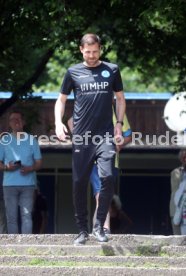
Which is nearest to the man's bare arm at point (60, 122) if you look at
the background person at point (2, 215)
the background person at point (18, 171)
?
the background person at point (18, 171)

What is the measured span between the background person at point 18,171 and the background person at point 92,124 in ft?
8.36

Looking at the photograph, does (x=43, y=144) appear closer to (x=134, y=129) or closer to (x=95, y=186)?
(x=134, y=129)

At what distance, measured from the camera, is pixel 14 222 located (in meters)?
12.5

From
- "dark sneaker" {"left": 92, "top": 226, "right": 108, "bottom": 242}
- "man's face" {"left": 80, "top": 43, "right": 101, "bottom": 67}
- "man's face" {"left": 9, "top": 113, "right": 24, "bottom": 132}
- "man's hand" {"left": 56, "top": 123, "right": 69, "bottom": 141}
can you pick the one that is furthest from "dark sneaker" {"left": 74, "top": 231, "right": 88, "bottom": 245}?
"man's face" {"left": 9, "top": 113, "right": 24, "bottom": 132}

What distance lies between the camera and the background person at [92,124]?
32.1 ft

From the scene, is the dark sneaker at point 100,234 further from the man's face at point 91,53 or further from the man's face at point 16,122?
the man's face at point 16,122

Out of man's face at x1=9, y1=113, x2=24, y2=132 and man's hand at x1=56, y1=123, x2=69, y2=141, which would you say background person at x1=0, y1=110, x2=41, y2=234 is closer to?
man's face at x1=9, y1=113, x2=24, y2=132

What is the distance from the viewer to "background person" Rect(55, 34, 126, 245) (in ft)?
32.1

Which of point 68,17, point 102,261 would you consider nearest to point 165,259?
point 102,261

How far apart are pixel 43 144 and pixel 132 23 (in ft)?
8.99

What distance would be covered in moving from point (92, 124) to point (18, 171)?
299cm

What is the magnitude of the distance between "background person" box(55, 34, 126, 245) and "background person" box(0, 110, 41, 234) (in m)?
2.55

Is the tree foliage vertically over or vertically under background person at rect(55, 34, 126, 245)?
over

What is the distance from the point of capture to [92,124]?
32.2 ft
